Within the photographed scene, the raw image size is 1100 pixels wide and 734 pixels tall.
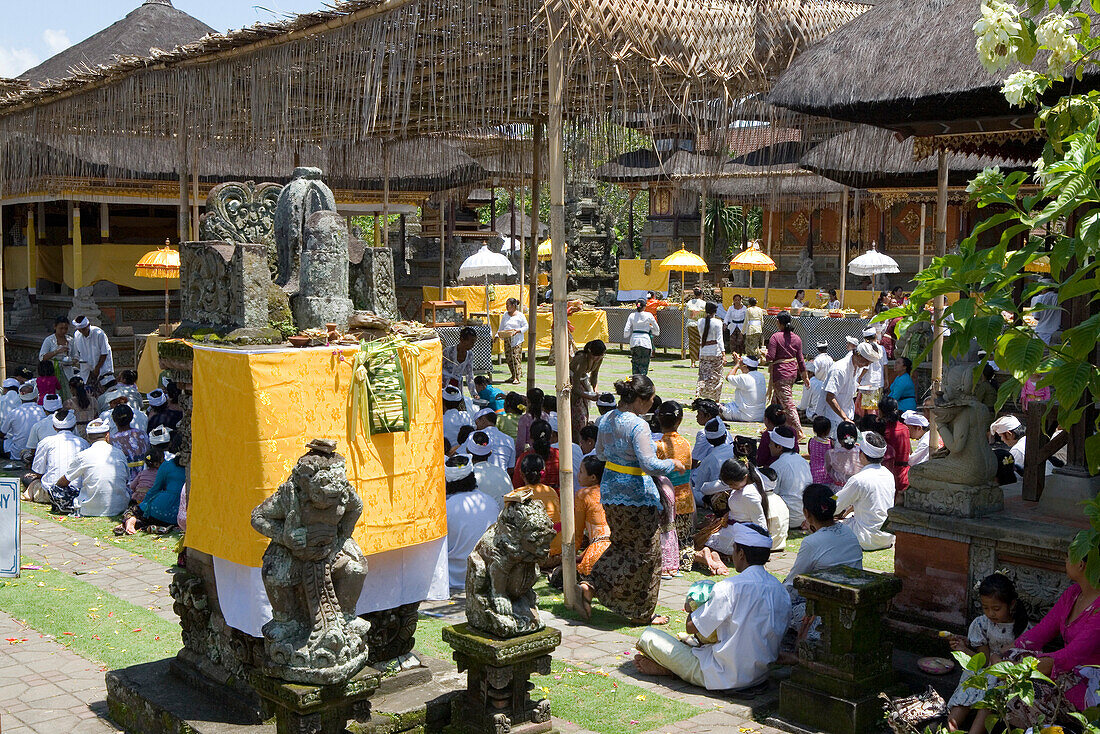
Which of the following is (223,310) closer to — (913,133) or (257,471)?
(257,471)

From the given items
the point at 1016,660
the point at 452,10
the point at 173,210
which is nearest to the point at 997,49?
the point at 1016,660

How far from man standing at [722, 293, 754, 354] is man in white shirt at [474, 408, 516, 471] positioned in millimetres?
11700

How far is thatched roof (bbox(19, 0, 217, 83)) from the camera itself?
14641 millimetres

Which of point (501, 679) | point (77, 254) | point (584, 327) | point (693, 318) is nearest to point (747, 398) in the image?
point (693, 318)

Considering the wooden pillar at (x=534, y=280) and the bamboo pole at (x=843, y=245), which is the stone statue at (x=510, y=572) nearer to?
the wooden pillar at (x=534, y=280)

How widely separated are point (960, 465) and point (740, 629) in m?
1.88

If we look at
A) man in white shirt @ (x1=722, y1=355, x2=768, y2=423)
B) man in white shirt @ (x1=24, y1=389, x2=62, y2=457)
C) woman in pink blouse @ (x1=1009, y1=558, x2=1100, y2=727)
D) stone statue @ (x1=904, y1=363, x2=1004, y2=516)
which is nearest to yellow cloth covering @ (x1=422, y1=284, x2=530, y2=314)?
man in white shirt @ (x1=722, y1=355, x2=768, y2=423)

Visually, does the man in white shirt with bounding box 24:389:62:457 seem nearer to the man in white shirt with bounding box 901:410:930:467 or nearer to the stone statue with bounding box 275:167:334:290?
the stone statue with bounding box 275:167:334:290

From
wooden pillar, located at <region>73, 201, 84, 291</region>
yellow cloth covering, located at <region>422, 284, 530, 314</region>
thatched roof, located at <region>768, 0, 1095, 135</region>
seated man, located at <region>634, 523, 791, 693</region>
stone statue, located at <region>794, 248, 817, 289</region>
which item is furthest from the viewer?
stone statue, located at <region>794, 248, 817, 289</region>

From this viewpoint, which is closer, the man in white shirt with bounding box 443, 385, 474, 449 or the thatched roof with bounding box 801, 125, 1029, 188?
the man in white shirt with bounding box 443, 385, 474, 449

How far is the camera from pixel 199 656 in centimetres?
623

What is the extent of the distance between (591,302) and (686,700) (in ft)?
83.5

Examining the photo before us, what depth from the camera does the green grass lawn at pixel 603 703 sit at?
599cm

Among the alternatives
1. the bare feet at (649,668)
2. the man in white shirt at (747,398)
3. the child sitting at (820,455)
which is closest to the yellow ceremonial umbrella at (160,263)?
the man in white shirt at (747,398)
